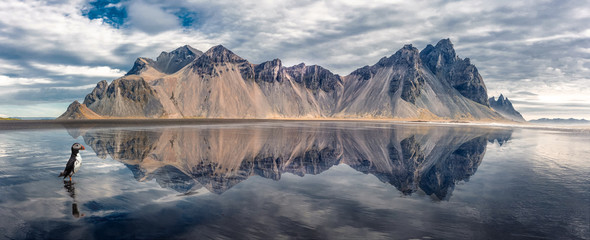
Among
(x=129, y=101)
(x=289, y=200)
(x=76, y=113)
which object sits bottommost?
(x=289, y=200)

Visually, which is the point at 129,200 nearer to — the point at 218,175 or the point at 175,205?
the point at 175,205

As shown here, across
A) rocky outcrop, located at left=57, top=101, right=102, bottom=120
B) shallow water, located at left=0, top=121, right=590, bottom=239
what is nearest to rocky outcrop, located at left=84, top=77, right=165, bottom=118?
rocky outcrop, located at left=57, top=101, right=102, bottom=120

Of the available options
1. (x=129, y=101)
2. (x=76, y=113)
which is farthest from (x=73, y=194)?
(x=129, y=101)

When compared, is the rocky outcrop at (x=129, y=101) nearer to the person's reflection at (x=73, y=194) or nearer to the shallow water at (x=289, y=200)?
the shallow water at (x=289, y=200)

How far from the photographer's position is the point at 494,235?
305 inches

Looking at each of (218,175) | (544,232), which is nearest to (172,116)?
(218,175)

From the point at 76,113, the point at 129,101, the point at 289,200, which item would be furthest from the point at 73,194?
the point at 129,101

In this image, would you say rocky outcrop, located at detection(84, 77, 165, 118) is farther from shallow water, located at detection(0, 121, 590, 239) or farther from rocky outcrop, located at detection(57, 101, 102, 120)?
shallow water, located at detection(0, 121, 590, 239)

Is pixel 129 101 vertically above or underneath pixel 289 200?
above

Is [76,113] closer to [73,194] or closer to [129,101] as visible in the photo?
[129,101]

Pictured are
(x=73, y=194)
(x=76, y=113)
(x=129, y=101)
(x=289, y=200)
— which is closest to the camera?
(x=289, y=200)

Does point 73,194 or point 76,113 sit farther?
point 76,113

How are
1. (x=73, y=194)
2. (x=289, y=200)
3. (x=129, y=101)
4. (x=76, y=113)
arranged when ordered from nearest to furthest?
(x=289, y=200) < (x=73, y=194) < (x=76, y=113) < (x=129, y=101)

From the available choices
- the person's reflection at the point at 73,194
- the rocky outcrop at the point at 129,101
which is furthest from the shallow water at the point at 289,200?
the rocky outcrop at the point at 129,101
